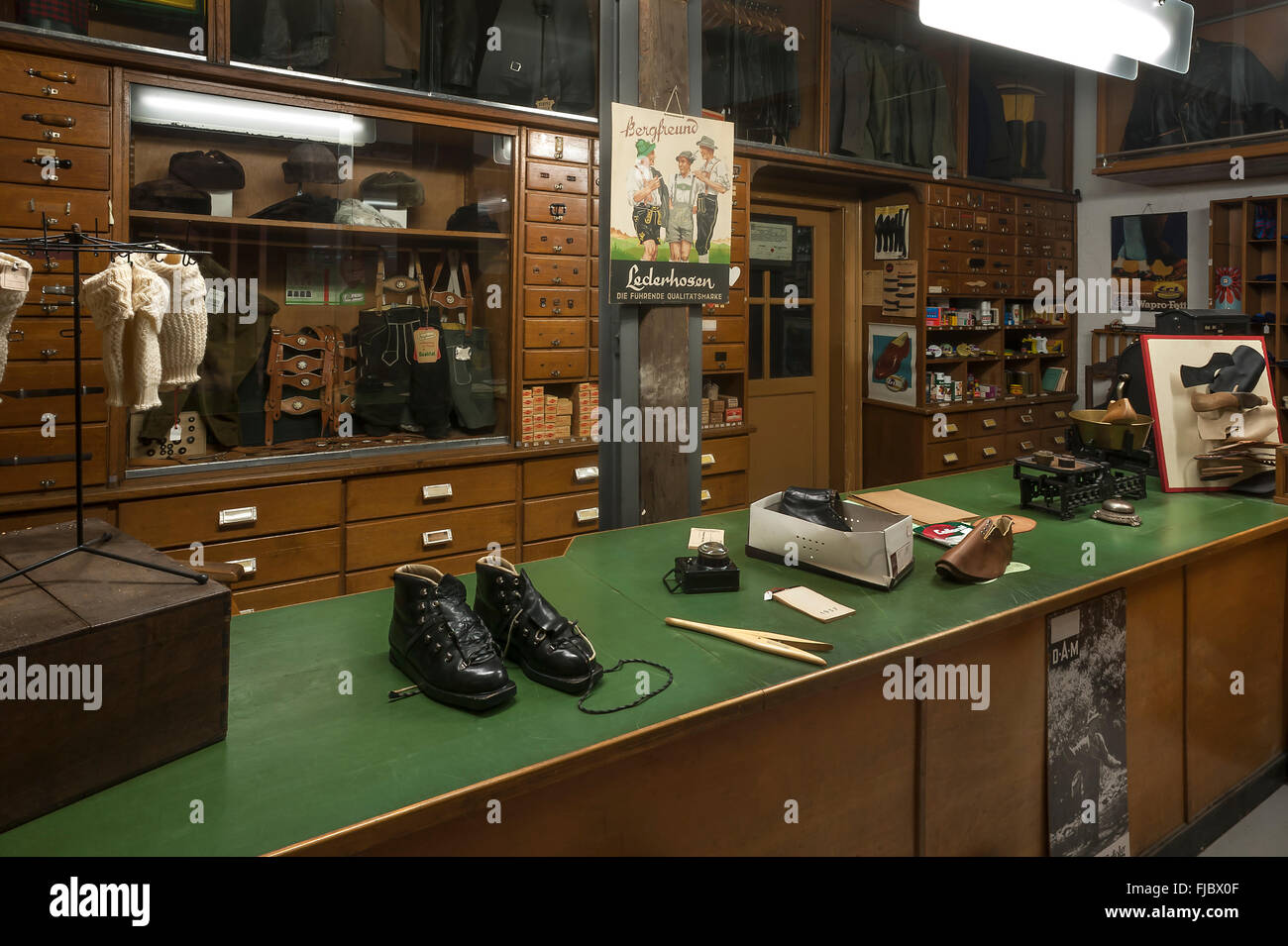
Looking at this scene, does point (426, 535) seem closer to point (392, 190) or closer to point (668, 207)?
point (392, 190)

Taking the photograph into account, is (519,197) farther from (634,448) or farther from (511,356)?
(634,448)

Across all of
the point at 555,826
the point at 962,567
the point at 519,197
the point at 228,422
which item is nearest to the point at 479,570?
the point at 555,826

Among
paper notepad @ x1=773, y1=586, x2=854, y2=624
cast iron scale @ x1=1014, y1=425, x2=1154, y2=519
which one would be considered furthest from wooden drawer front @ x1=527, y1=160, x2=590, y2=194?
paper notepad @ x1=773, y1=586, x2=854, y2=624

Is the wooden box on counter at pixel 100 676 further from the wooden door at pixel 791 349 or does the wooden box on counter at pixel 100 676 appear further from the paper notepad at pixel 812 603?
the wooden door at pixel 791 349

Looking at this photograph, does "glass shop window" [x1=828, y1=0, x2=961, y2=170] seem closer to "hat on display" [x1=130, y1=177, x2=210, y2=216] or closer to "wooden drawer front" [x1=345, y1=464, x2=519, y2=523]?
"wooden drawer front" [x1=345, y1=464, x2=519, y2=523]

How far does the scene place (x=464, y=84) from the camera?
12.6 feet

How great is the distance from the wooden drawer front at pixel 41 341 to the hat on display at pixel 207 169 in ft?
2.62

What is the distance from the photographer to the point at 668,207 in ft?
7.86

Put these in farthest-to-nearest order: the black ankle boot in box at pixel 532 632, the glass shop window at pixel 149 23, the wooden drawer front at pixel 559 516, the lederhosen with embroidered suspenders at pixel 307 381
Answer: the wooden drawer front at pixel 559 516
the lederhosen with embroidered suspenders at pixel 307 381
the glass shop window at pixel 149 23
the black ankle boot in box at pixel 532 632

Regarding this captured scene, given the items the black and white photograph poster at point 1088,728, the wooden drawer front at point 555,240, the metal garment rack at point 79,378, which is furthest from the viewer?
the wooden drawer front at point 555,240

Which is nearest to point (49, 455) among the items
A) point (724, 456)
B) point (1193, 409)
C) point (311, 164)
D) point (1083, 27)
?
point (311, 164)

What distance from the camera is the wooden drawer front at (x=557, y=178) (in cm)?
393

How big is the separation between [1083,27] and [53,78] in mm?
3216

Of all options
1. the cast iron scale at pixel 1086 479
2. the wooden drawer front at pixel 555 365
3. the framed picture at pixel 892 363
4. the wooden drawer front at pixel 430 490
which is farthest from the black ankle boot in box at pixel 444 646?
the framed picture at pixel 892 363
